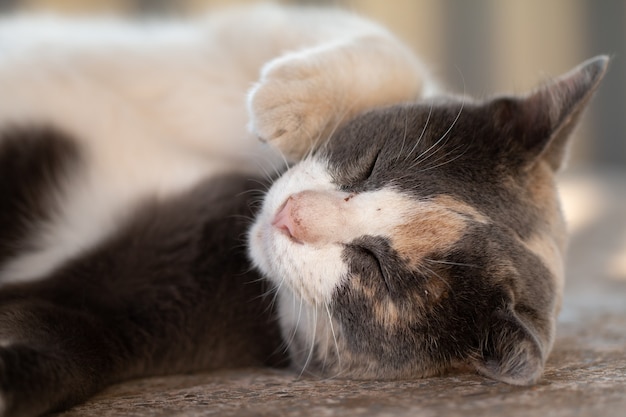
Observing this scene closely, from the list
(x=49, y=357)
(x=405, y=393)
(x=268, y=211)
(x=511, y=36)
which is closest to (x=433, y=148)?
(x=268, y=211)

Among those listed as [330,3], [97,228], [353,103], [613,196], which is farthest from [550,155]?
[330,3]

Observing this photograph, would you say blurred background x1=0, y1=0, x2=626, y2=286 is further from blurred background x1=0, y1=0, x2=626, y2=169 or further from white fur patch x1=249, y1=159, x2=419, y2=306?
white fur patch x1=249, y1=159, x2=419, y2=306

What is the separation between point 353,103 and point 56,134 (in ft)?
1.91

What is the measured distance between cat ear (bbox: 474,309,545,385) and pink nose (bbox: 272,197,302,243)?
1.07 ft

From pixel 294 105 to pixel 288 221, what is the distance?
0.24m

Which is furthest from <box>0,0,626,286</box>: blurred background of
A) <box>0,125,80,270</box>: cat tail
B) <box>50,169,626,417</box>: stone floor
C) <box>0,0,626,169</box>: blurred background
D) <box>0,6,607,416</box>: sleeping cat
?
<box>50,169,626,417</box>: stone floor

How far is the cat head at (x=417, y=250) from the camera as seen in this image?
1120 millimetres

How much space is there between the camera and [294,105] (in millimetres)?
1270

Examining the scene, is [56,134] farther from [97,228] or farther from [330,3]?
[330,3]

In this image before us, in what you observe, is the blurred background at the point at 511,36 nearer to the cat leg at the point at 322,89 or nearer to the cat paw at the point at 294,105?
the cat leg at the point at 322,89

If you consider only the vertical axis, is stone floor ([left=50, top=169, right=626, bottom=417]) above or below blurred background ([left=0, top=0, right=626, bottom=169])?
below

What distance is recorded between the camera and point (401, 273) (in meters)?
1.12

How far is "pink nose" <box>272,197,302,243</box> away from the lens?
1.13 meters

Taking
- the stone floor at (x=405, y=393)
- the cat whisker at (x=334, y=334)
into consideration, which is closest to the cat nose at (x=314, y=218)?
the cat whisker at (x=334, y=334)
